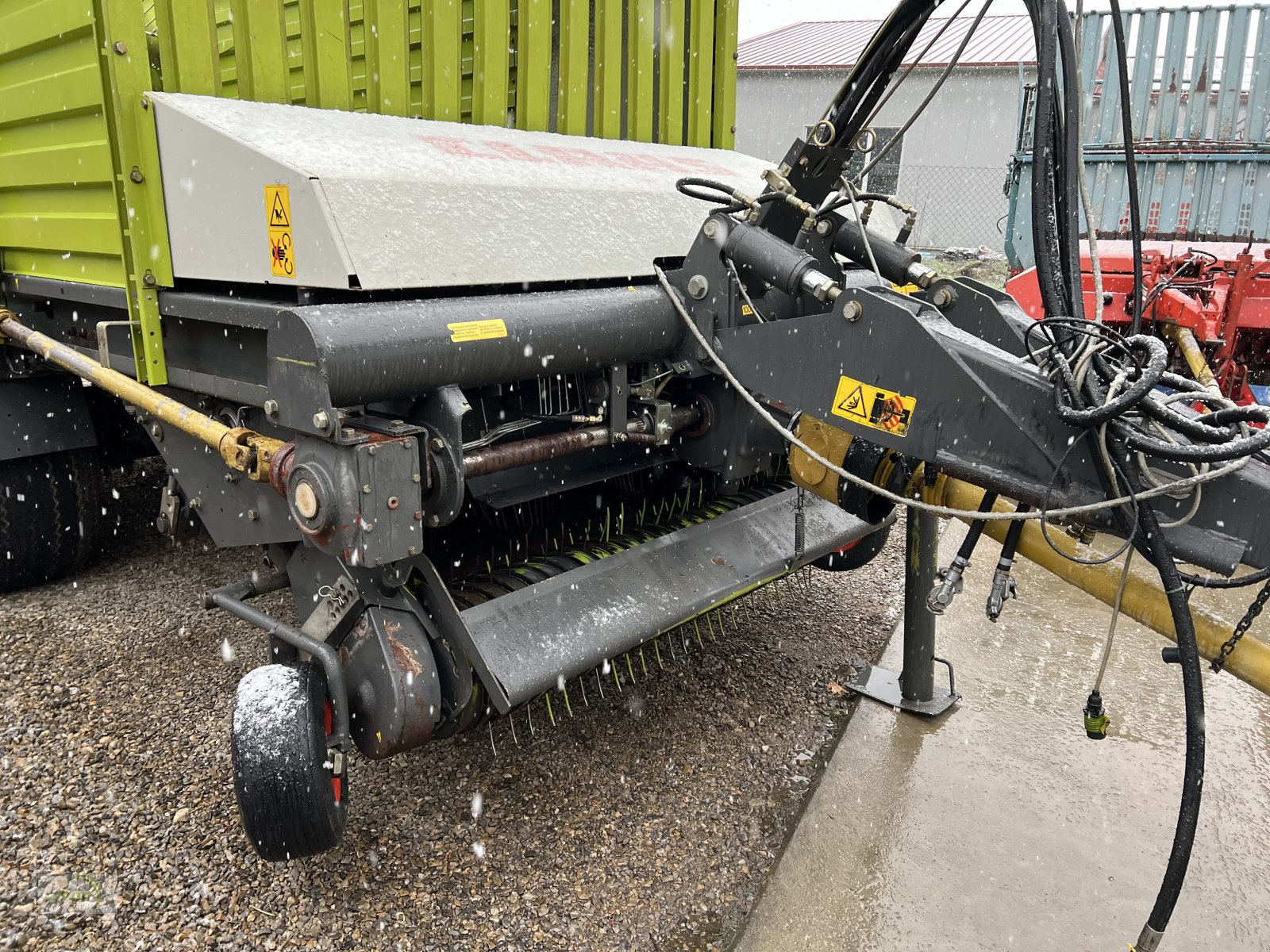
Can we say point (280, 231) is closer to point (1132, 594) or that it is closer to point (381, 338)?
point (381, 338)

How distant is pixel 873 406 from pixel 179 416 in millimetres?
1555

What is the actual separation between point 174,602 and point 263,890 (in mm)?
1822

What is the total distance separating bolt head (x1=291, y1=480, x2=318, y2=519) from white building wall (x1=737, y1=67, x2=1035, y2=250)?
14056mm

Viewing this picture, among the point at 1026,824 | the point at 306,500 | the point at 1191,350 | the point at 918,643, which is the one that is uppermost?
the point at 306,500

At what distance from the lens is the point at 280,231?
6.44 ft

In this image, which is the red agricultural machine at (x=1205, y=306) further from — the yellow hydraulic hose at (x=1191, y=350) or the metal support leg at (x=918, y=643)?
the metal support leg at (x=918, y=643)

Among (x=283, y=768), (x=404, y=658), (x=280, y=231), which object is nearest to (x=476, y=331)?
(x=280, y=231)

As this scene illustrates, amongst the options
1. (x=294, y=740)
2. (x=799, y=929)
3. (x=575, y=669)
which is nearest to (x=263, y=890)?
(x=294, y=740)

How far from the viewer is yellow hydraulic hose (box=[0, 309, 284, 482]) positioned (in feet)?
6.55

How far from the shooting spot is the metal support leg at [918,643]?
281 centimetres

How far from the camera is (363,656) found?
79.8 inches

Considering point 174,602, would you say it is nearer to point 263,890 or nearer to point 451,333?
point 263,890

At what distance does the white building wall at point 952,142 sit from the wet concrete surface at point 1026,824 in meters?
12.4

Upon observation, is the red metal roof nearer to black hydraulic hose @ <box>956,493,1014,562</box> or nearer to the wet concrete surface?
the wet concrete surface
